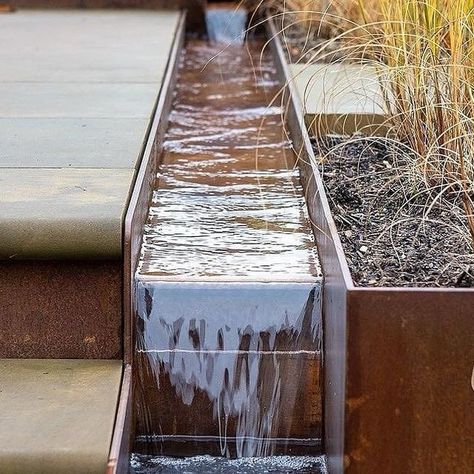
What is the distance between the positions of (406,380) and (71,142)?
5.91 ft

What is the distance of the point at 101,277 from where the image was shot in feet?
8.70

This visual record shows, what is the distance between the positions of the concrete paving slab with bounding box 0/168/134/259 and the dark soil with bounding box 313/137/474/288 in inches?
25.0

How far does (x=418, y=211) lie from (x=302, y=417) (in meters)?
0.73

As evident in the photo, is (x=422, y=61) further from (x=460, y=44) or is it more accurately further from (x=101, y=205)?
(x=101, y=205)

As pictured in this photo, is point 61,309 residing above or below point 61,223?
below

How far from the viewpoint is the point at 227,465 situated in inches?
105

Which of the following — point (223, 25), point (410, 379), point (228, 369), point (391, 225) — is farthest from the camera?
point (223, 25)

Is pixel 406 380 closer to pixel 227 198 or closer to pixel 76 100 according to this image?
pixel 227 198

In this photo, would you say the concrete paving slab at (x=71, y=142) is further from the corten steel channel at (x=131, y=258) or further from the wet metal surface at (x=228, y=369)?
the wet metal surface at (x=228, y=369)

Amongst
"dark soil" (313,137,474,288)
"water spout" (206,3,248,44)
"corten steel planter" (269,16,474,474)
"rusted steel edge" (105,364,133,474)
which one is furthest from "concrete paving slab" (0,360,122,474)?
"water spout" (206,3,248,44)

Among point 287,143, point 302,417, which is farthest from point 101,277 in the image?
point 287,143

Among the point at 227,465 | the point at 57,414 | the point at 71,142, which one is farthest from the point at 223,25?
the point at 57,414

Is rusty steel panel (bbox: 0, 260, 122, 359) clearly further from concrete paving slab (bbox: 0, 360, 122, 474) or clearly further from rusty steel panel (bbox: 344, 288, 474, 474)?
rusty steel panel (bbox: 344, 288, 474, 474)

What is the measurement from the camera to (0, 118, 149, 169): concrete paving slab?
3328 millimetres
